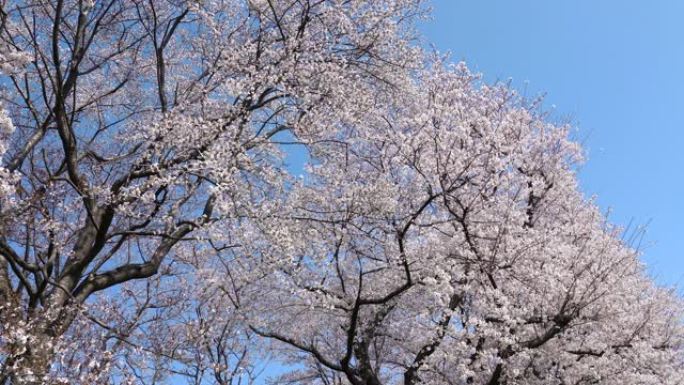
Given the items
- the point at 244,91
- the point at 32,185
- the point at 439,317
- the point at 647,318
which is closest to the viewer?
the point at 244,91

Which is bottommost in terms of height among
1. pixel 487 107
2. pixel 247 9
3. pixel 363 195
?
pixel 363 195

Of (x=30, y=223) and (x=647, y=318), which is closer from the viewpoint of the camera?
(x=30, y=223)

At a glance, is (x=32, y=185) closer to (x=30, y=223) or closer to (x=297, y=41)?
(x=30, y=223)

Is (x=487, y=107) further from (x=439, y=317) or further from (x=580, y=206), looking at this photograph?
(x=439, y=317)

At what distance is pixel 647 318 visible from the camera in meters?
11.7

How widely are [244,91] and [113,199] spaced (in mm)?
2472

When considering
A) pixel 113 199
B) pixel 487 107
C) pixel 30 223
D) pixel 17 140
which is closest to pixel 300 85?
pixel 113 199

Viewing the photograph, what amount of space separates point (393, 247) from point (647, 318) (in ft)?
17.8

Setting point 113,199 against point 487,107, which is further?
point 487,107

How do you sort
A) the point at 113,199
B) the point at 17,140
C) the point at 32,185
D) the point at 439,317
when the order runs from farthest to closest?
1. the point at 439,317
2. the point at 17,140
3. the point at 32,185
4. the point at 113,199

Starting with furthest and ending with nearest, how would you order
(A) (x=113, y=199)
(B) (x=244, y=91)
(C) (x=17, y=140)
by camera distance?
1. (C) (x=17, y=140)
2. (B) (x=244, y=91)
3. (A) (x=113, y=199)

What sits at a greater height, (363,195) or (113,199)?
(363,195)

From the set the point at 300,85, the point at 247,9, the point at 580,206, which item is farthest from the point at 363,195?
the point at 580,206

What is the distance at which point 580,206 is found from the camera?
600 inches
